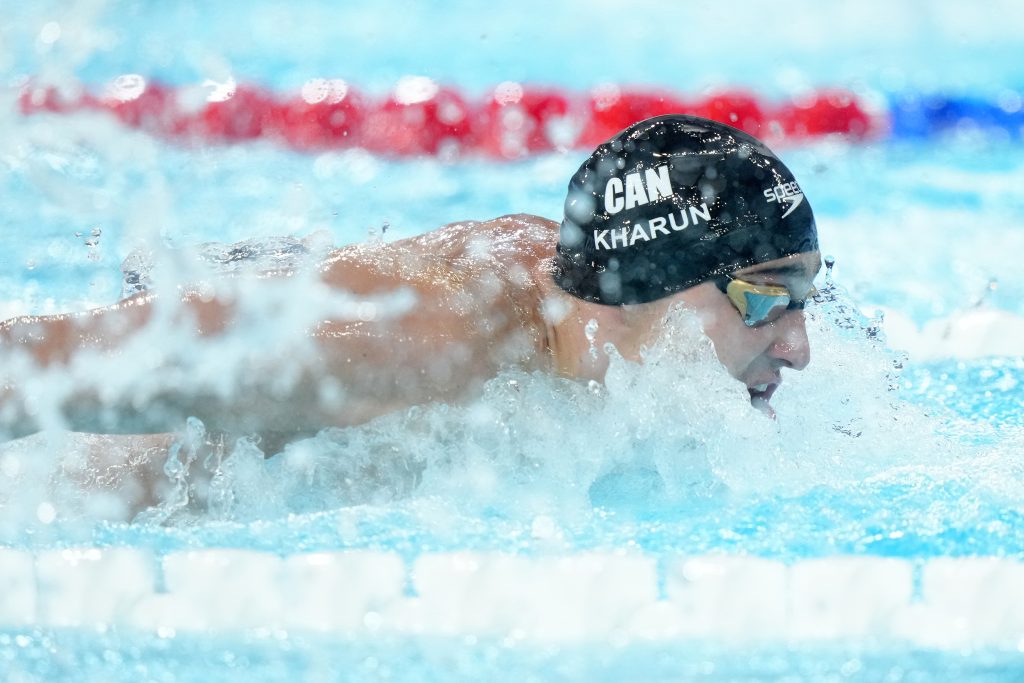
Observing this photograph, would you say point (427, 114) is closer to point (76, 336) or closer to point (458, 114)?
point (458, 114)

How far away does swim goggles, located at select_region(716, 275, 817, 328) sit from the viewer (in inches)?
75.3

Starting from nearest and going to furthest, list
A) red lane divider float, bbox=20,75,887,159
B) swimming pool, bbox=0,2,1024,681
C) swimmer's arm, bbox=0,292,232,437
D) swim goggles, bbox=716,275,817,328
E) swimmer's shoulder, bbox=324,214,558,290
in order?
swimmer's arm, bbox=0,292,232,437
swimming pool, bbox=0,2,1024,681
swimmer's shoulder, bbox=324,214,558,290
swim goggles, bbox=716,275,817,328
red lane divider float, bbox=20,75,887,159

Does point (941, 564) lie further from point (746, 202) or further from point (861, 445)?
point (746, 202)

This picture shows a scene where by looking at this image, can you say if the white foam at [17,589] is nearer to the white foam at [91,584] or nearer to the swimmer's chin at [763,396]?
the white foam at [91,584]

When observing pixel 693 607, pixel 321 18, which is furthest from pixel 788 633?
pixel 321 18

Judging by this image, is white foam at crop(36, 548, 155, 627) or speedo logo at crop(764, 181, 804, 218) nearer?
white foam at crop(36, 548, 155, 627)

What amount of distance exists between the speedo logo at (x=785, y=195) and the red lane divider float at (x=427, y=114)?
2.42 m

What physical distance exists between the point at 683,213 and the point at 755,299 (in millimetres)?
182

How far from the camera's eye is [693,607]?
5.56 feet

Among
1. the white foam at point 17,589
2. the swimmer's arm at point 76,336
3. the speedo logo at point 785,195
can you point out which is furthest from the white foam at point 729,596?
the white foam at point 17,589

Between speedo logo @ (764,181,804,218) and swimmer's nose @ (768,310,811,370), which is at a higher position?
speedo logo @ (764,181,804,218)

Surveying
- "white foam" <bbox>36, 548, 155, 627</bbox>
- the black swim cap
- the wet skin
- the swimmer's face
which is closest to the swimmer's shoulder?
the wet skin

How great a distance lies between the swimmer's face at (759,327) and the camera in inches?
76.1

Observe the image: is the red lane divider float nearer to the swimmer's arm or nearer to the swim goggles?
the swim goggles
